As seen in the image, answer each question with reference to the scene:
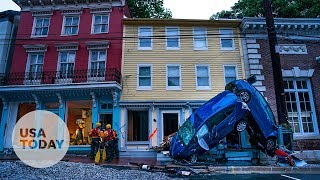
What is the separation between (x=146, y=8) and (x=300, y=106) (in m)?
17.5

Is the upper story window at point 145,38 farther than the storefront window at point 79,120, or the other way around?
the upper story window at point 145,38

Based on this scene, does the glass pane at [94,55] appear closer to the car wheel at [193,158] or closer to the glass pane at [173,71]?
the glass pane at [173,71]

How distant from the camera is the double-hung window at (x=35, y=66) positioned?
18.2 metres

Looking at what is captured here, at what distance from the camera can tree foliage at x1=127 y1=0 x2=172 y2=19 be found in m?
25.0

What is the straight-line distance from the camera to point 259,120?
11.6 meters

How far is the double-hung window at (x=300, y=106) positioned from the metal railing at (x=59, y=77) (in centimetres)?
1207

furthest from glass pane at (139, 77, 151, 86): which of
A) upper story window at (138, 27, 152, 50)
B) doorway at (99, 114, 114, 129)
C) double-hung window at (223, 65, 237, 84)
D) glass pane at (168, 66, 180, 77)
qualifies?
double-hung window at (223, 65, 237, 84)

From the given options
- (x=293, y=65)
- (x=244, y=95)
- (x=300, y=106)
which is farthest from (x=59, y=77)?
(x=300, y=106)

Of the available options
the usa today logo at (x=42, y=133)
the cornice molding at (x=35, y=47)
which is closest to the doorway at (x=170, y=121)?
the usa today logo at (x=42, y=133)

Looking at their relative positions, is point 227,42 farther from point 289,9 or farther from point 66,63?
point 66,63

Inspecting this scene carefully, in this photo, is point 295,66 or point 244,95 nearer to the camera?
point 244,95

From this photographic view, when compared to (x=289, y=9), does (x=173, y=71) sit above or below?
below

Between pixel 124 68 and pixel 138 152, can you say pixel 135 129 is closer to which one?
pixel 138 152

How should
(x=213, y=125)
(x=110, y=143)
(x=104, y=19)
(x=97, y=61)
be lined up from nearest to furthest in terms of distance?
(x=213, y=125), (x=110, y=143), (x=97, y=61), (x=104, y=19)
